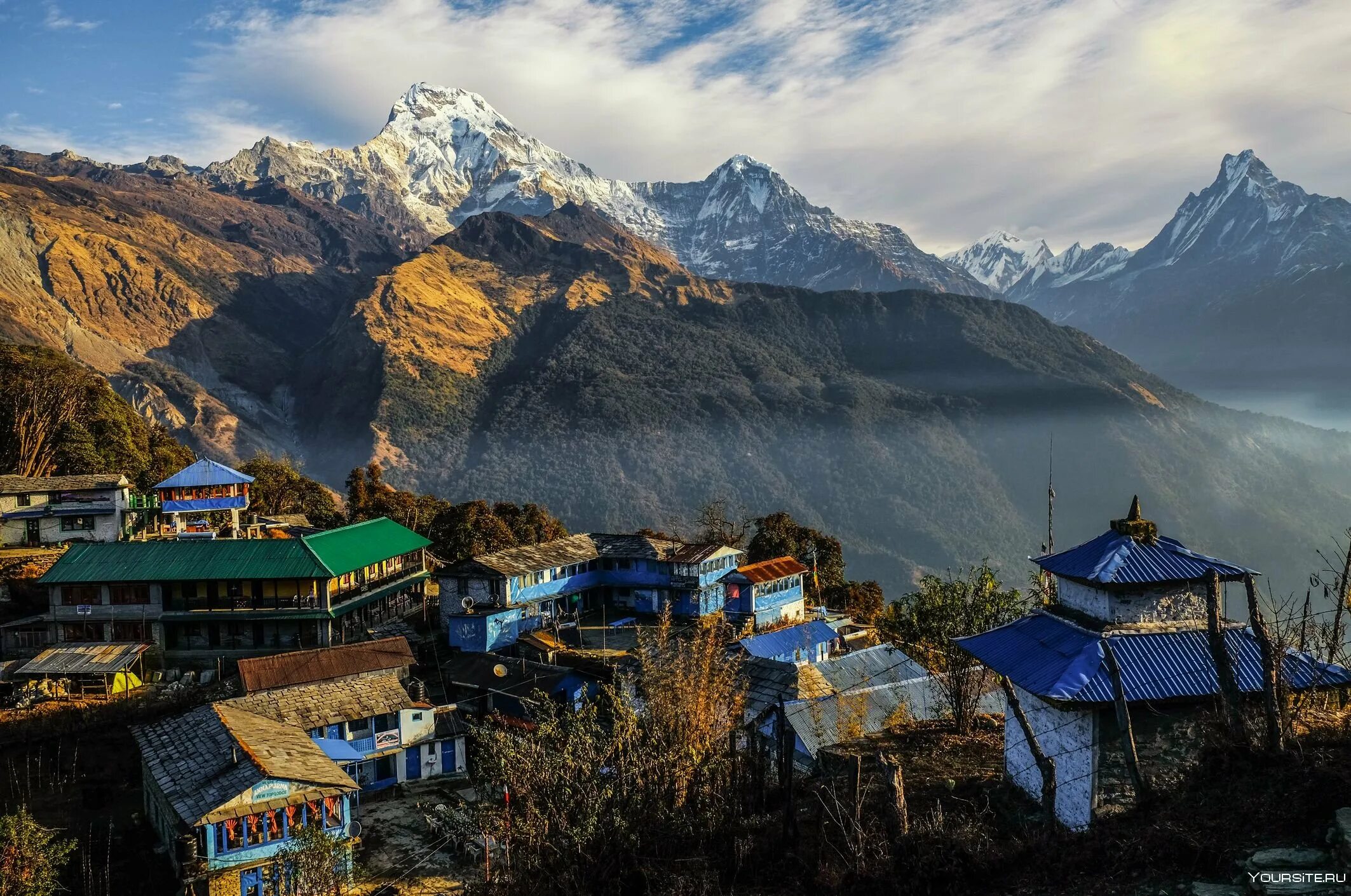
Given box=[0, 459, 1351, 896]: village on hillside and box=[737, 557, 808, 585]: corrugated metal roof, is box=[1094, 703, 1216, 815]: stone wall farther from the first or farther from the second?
box=[737, 557, 808, 585]: corrugated metal roof

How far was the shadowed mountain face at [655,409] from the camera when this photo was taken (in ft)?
413

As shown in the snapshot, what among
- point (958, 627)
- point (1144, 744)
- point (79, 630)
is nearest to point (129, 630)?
point (79, 630)

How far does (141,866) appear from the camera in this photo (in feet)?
66.4

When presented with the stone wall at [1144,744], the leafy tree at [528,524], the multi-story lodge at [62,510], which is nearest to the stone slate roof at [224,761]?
the stone wall at [1144,744]

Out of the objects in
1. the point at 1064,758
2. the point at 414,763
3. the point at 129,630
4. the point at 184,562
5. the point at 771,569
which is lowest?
the point at 414,763

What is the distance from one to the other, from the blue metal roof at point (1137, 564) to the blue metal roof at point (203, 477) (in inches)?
1379

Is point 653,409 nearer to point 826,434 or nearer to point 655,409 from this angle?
point 655,409

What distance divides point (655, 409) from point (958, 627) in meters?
132

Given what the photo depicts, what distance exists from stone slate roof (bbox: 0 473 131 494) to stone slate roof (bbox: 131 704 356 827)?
20.5m

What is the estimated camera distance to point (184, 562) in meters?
33.9

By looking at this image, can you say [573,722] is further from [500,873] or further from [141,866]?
[141,866]

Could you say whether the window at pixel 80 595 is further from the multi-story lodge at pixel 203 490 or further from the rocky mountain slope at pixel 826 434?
the rocky mountain slope at pixel 826 434

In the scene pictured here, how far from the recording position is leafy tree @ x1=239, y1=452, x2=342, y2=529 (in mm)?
56094

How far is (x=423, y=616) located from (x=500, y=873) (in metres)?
30.8
